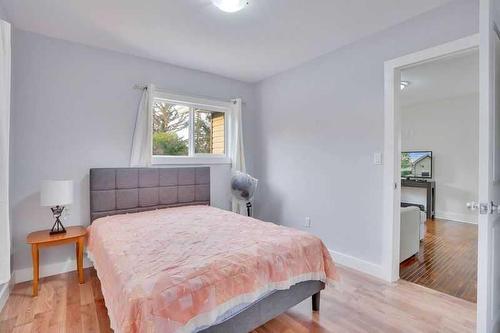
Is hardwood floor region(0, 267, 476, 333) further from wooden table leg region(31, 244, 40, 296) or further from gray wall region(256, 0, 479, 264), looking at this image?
gray wall region(256, 0, 479, 264)

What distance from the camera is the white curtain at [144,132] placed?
3232 millimetres

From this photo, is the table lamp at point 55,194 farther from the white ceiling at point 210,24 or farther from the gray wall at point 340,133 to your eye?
the gray wall at point 340,133

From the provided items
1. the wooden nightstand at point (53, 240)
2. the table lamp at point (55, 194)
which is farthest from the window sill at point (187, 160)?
the wooden nightstand at point (53, 240)

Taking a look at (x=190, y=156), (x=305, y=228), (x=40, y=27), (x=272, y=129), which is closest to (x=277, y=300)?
(x=305, y=228)

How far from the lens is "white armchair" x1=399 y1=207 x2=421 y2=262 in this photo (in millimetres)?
3013

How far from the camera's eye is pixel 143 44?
2.95 m

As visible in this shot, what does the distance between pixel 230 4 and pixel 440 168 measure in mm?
5773

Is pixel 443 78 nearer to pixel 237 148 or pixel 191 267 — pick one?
pixel 237 148

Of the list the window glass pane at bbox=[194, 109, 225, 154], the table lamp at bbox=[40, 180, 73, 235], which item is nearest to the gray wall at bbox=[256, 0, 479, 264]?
the window glass pane at bbox=[194, 109, 225, 154]

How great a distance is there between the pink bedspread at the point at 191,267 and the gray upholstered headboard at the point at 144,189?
1.43 feet

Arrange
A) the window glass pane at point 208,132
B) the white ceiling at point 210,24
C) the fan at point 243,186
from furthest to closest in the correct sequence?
the window glass pane at point 208,132, the fan at point 243,186, the white ceiling at point 210,24

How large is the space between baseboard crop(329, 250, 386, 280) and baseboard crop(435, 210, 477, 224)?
3793 millimetres

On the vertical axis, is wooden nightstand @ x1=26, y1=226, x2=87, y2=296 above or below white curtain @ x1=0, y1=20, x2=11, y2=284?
below

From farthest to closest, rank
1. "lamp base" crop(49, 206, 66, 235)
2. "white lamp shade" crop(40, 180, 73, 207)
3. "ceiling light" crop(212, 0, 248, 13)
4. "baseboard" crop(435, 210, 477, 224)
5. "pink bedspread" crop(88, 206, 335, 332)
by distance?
1. "baseboard" crop(435, 210, 477, 224)
2. "lamp base" crop(49, 206, 66, 235)
3. "white lamp shade" crop(40, 180, 73, 207)
4. "ceiling light" crop(212, 0, 248, 13)
5. "pink bedspread" crop(88, 206, 335, 332)
